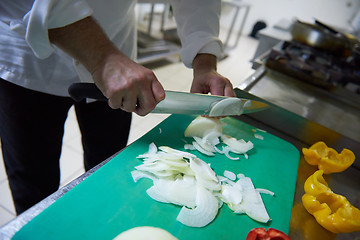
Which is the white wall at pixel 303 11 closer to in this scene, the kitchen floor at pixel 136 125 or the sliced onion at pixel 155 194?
the kitchen floor at pixel 136 125

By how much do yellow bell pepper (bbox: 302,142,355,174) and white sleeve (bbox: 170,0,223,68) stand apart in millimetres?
458

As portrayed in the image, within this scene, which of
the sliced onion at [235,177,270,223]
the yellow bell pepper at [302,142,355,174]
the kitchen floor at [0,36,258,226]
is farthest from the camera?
the kitchen floor at [0,36,258,226]

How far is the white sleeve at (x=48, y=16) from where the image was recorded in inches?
18.3

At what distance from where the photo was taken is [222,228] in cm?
54

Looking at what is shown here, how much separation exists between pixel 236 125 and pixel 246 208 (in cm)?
35

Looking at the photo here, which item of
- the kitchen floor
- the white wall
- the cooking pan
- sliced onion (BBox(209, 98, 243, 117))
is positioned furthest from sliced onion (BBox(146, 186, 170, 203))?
the white wall

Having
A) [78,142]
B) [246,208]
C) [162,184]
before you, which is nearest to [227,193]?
[246,208]

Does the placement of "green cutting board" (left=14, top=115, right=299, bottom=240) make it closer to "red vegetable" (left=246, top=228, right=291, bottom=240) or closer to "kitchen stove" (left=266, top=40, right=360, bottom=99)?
"red vegetable" (left=246, top=228, right=291, bottom=240)

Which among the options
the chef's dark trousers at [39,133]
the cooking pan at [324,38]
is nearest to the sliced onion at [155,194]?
the chef's dark trousers at [39,133]

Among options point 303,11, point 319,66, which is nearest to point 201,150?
point 319,66

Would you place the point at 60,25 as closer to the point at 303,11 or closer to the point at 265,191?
the point at 265,191

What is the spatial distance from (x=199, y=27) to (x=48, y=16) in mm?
529

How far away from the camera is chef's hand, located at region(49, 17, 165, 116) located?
511mm

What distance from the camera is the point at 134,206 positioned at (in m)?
0.53
